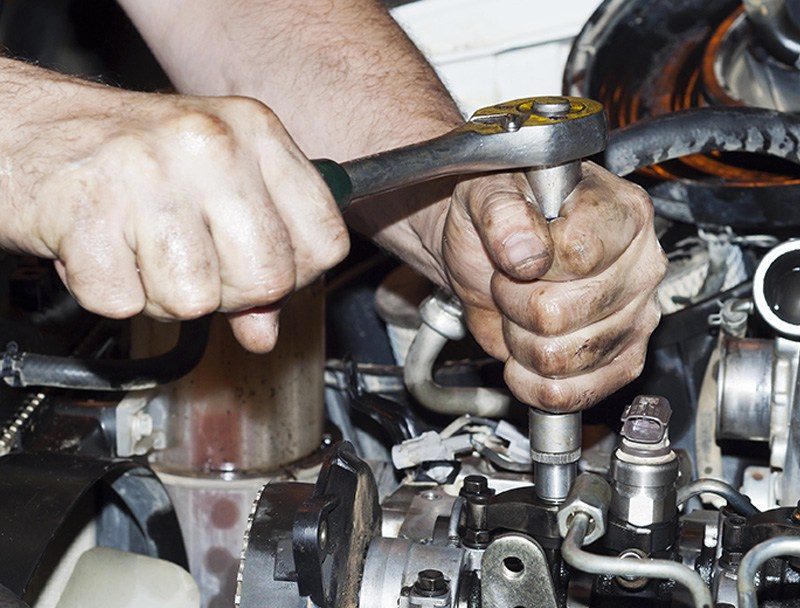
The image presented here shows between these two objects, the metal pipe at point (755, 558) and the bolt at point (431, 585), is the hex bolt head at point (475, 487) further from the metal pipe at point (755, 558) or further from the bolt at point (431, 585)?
the metal pipe at point (755, 558)

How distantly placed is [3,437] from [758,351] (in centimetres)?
75

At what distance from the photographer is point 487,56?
1.64 meters

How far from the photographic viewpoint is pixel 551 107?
99cm

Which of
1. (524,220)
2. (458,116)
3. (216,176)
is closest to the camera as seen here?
(216,176)

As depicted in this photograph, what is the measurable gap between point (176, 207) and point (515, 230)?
0.96ft

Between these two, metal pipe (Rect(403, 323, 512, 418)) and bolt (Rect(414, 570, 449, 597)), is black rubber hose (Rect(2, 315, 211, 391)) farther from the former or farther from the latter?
bolt (Rect(414, 570, 449, 597))

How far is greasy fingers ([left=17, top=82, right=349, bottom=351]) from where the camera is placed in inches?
33.8

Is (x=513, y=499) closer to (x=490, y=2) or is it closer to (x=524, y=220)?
(x=524, y=220)

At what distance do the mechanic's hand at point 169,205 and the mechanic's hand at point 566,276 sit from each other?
0.17 meters

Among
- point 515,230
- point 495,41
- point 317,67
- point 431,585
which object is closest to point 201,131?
point 515,230

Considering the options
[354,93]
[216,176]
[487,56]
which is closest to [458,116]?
[354,93]

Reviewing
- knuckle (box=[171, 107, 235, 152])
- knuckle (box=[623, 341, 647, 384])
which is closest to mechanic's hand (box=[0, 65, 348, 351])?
knuckle (box=[171, 107, 235, 152])

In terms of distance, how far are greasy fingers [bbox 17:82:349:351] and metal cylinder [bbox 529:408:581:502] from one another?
0.93 ft

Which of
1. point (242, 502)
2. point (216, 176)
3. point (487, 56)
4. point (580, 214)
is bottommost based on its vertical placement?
point (242, 502)
